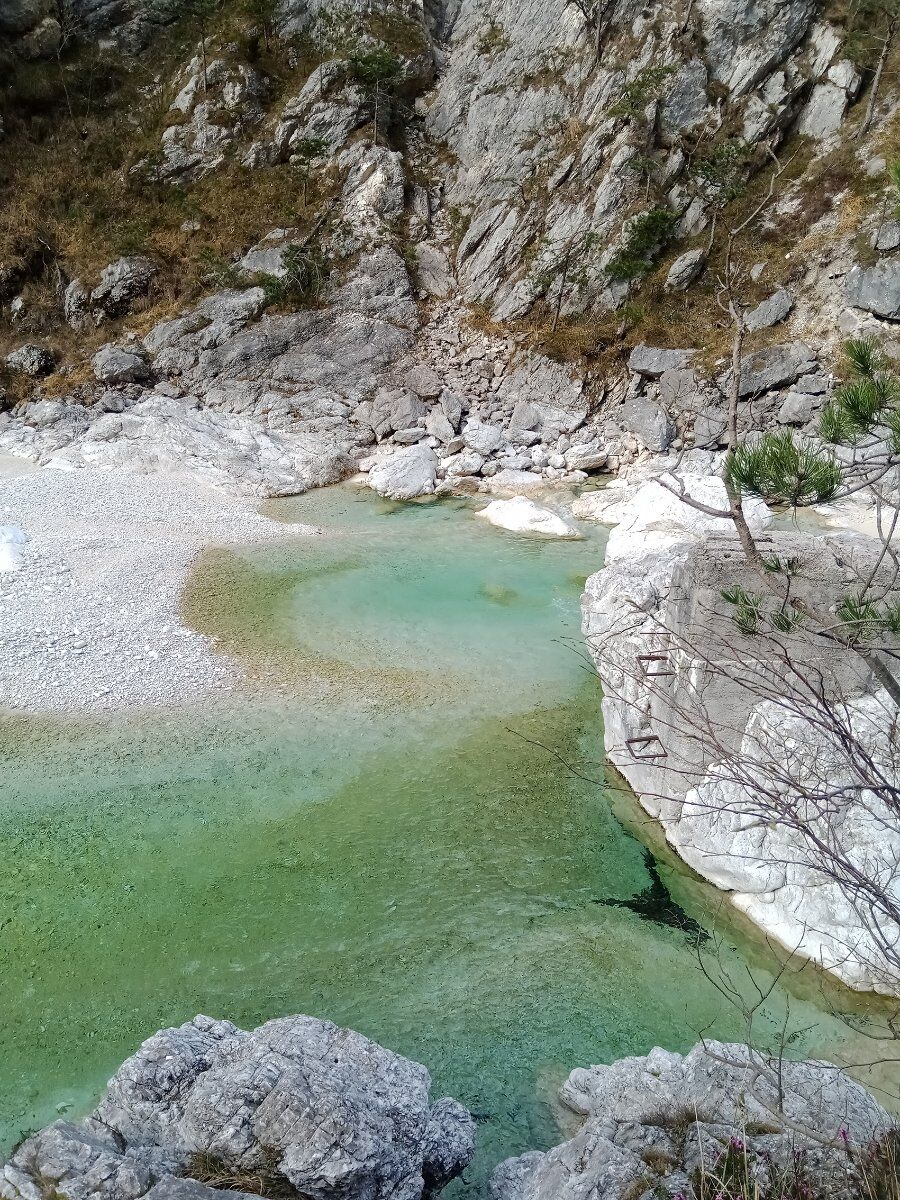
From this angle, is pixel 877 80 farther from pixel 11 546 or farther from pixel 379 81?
pixel 11 546

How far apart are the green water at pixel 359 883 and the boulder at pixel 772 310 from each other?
18.4 m

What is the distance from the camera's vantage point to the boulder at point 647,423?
76.5 feet

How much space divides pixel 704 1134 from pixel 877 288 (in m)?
26.1

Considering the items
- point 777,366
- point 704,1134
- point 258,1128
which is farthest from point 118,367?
point 704,1134

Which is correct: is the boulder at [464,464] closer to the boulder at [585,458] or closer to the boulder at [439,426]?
the boulder at [439,426]

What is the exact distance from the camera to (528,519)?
1852 cm

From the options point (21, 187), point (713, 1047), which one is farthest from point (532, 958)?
point (21, 187)

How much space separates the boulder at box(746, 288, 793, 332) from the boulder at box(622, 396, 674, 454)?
177 inches

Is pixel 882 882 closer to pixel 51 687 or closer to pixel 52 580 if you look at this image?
pixel 51 687

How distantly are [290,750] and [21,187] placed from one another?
35811 mm

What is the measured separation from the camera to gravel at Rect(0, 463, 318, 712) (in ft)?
35.1

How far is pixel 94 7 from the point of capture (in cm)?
3784

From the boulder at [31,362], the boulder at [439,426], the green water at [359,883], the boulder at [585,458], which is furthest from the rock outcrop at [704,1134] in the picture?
the boulder at [31,362]

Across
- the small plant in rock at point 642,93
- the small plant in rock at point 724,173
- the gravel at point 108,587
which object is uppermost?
the small plant in rock at point 642,93
